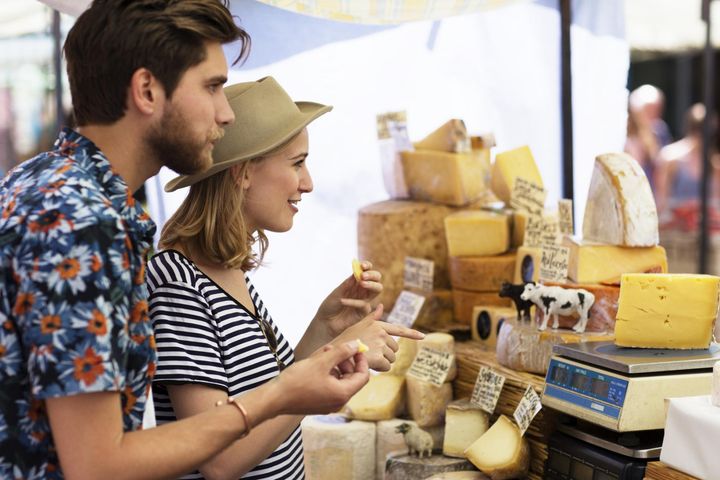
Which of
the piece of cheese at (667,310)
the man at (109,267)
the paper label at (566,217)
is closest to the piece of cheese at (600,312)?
the piece of cheese at (667,310)

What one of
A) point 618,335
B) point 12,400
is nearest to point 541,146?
point 618,335

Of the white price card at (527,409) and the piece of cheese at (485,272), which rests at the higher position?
the piece of cheese at (485,272)

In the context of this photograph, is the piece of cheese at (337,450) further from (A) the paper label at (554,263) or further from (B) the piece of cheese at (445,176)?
(B) the piece of cheese at (445,176)

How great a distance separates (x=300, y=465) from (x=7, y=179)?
911mm

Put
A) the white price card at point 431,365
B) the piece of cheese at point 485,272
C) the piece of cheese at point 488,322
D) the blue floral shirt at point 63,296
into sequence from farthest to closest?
the piece of cheese at point 485,272 < the piece of cheese at point 488,322 < the white price card at point 431,365 < the blue floral shirt at point 63,296

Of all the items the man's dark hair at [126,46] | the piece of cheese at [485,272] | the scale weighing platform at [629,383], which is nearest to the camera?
the man's dark hair at [126,46]

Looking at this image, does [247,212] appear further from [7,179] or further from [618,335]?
[618,335]

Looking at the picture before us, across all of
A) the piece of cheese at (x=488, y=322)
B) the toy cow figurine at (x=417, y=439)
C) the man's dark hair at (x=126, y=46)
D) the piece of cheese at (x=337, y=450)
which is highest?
the man's dark hair at (x=126, y=46)

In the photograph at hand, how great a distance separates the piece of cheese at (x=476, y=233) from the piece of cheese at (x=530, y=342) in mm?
538

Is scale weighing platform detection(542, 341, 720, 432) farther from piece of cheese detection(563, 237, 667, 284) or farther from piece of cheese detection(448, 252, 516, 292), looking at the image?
piece of cheese detection(448, 252, 516, 292)

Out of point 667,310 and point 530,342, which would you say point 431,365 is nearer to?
point 530,342

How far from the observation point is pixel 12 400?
4.29ft

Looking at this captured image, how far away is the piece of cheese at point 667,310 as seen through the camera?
2.16 metres

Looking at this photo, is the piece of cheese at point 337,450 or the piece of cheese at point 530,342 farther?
the piece of cheese at point 337,450
